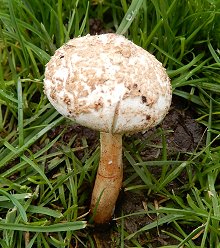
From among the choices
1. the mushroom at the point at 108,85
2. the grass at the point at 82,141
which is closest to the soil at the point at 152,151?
the grass at the point at 82,141

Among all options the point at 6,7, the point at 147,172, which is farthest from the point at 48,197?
the point at 6,7

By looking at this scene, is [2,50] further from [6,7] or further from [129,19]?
[129,19]

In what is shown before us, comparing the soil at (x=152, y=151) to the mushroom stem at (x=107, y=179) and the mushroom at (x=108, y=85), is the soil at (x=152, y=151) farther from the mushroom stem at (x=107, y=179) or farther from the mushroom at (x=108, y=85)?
the mushroom at (x=108, y=85)

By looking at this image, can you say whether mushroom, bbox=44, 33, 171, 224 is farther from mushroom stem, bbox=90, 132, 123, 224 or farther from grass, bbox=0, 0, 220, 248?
grass, bbox=0, 0, 220, 248

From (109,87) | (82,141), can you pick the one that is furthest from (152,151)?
(109,87)

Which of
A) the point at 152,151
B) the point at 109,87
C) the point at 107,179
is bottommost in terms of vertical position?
the point at 152,151

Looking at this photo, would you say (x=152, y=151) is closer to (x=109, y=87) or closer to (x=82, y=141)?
(x=82, y=141)
